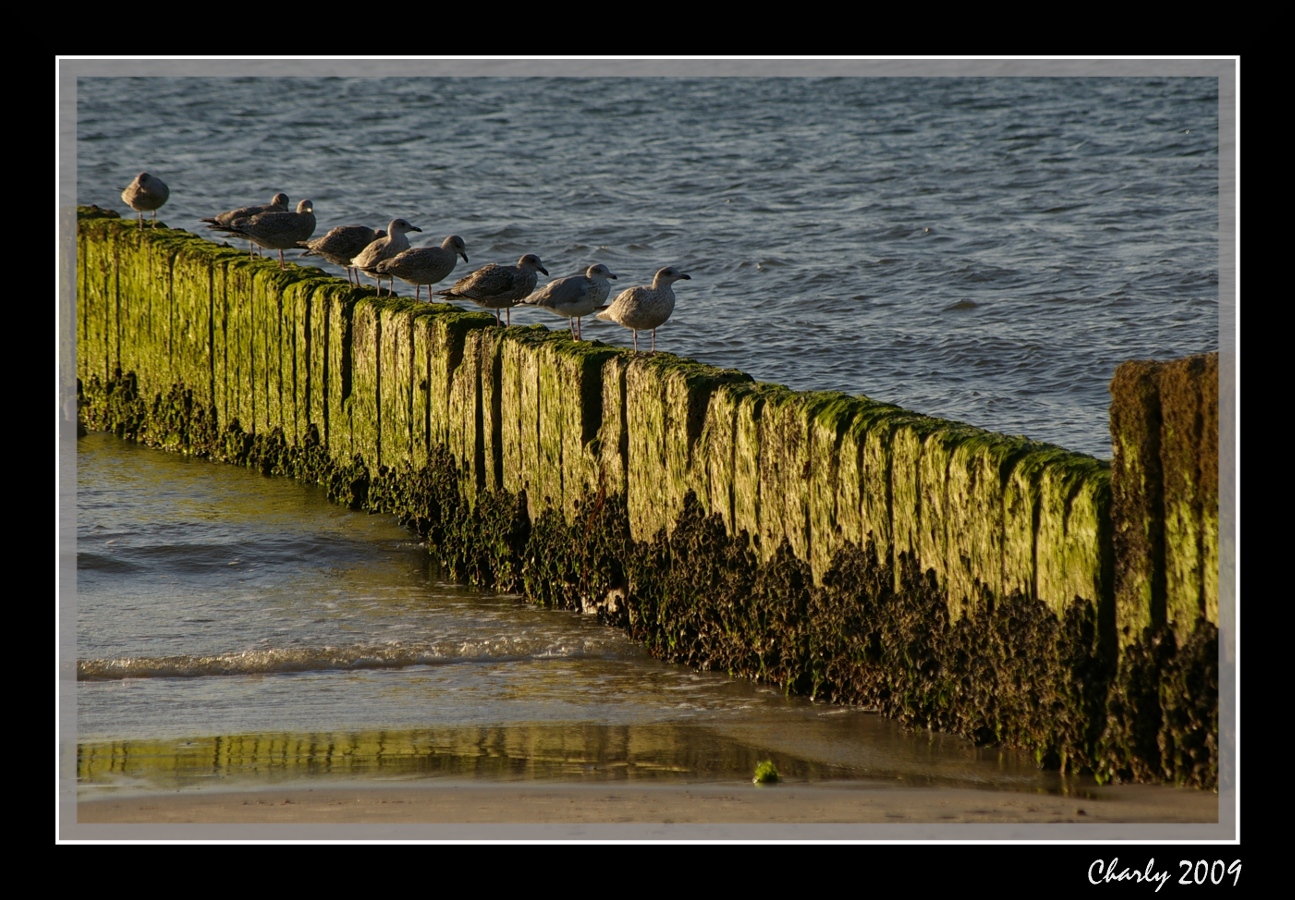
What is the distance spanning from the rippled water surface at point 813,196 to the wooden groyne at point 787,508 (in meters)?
3.85

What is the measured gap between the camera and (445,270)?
12445 mm

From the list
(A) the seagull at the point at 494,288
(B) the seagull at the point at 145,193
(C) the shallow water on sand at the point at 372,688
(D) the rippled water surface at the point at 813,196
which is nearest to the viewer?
(C) the shallow water on sand at the point at 372,688

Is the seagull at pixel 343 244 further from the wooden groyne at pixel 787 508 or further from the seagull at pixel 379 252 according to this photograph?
the seagull at pixel 379 252

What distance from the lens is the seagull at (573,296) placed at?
427 inches

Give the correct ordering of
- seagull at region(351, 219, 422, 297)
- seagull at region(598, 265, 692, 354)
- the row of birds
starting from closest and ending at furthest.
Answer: seagull at region(598, 265, 692, 354) → the row of birds → seagull at region(351, 219, 422, 297)

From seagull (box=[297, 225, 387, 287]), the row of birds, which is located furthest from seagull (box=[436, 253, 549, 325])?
seagull (box=[297, 225, 387, 287])

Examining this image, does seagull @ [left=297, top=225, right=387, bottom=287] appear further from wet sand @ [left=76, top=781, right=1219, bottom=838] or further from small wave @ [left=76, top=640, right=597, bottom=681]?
wet sand @ [left=76, top=781, right=1219, bottom=838]

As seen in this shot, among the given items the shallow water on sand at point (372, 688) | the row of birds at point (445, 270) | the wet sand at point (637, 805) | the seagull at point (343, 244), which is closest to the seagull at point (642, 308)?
the row of birds at point (445, 270)

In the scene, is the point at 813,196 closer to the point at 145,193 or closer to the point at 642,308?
A: the point at 145,193

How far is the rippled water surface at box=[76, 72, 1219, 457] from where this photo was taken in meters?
15.2

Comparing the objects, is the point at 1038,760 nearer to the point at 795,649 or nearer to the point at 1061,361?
the point at 795,649

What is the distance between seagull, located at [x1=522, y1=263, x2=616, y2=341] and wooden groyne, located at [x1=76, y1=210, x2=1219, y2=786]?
36 centimetres

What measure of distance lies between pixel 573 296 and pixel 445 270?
1.99 m

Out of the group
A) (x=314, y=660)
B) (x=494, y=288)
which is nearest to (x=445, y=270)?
(x=494, y=288)
